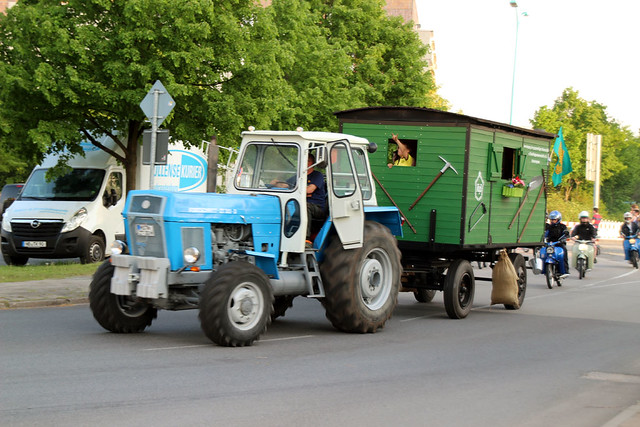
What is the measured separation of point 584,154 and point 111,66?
68.1m

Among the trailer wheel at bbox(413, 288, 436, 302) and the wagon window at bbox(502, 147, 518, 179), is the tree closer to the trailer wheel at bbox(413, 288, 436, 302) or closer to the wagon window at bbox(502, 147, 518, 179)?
the trailer wheel at bbox(413, 288, 436, 302)

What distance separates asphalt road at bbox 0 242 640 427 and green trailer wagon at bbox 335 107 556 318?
2.72 feet

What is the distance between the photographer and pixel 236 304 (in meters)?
10.3

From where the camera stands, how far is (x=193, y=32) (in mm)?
22000

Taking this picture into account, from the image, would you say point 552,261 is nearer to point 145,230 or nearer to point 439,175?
point 439,175

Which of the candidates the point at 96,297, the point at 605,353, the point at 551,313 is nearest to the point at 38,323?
the point at 96,297

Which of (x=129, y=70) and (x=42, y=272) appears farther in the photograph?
(x=129, y=70)

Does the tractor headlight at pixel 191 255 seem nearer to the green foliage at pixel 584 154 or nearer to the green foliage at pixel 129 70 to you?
the green foliage at pixel 129 70

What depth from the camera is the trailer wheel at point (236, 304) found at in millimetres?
10039

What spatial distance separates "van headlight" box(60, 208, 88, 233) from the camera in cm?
2108

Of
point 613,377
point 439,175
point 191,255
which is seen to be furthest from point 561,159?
point 191,255

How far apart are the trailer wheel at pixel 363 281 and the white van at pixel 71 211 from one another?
33.6 feet

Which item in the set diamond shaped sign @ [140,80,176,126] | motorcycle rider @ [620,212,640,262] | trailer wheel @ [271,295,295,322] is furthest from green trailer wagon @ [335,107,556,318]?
motorcycle rider @ [620,212,640,262]

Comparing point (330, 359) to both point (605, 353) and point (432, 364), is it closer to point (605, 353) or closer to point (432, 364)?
point (432, 364)
